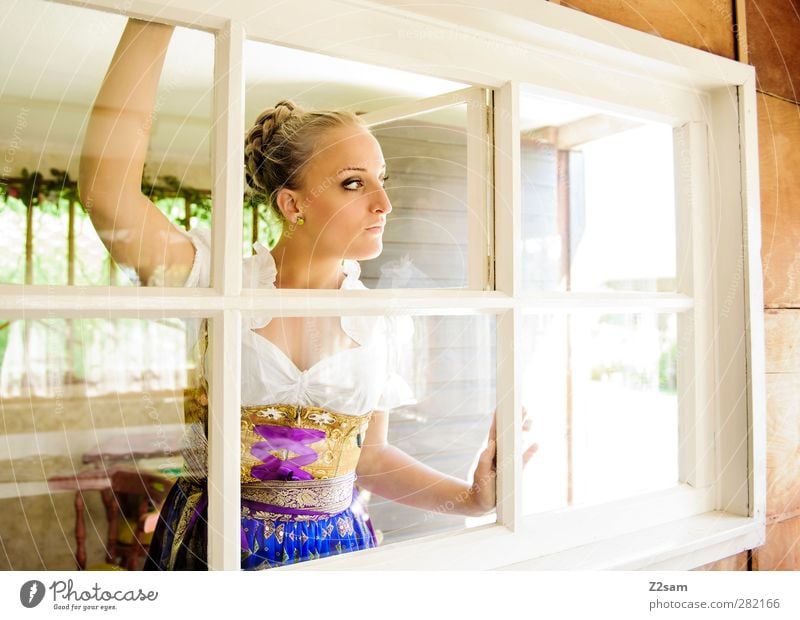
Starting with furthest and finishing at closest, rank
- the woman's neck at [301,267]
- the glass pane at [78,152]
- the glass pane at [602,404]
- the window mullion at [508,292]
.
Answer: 1. the glass pane at [602,404]
2. the window mullion at [508,292]
3. the woman's neck at [301,267]
4. the glass pane at [78,152]

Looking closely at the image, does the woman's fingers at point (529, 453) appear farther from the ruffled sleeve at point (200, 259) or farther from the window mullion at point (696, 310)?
the ruffled sleeve at point (200, 259)

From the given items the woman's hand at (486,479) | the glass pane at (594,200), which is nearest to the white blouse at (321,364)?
the woman's hand at (486,479)

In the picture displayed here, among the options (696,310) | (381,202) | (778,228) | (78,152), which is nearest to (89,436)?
(78,152)

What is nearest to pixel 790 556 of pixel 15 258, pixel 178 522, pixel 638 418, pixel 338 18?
pixel 638 418

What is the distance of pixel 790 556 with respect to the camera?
1078 mm

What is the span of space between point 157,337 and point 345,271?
225mm

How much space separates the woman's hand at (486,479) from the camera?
856mm

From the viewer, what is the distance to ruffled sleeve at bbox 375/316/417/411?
0.82 m

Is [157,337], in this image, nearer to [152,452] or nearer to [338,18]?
[152,452]

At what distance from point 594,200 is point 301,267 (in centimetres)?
55

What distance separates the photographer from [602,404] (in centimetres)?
109

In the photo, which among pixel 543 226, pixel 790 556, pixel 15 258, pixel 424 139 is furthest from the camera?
pixel 790 556

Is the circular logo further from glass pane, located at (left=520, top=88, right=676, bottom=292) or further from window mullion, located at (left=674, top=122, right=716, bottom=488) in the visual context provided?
window mullion, located at (left=674, top=122, right=716, bottom=488)

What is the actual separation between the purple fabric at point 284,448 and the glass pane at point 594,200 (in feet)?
1.28
